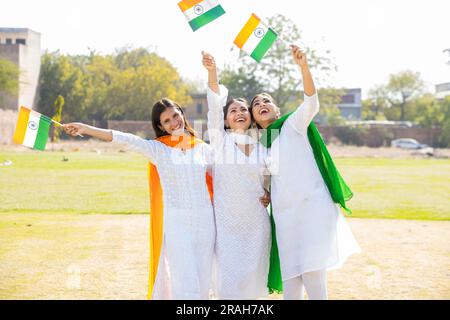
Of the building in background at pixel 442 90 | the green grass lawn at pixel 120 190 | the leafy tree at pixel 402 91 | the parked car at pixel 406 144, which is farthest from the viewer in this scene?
the leafy tree at pixel 402 91

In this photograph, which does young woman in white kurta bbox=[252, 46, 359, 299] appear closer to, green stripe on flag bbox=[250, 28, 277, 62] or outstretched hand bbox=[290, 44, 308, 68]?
outstretched hand bbox=[290, 44, 308, 68]

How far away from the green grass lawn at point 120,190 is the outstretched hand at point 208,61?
28.6 ft

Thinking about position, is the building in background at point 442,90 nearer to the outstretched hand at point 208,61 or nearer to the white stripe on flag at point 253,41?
the white stripe on flag at point 253,41

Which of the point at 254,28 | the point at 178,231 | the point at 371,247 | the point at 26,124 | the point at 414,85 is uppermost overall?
the point at 414,85

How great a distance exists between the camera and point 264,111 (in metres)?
5.00

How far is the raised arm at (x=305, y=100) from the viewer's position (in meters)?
4.74

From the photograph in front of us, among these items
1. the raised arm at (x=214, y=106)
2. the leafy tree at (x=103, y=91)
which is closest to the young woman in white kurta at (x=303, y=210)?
the raised arm at (x=214, y=106)

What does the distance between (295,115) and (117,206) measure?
997 cm

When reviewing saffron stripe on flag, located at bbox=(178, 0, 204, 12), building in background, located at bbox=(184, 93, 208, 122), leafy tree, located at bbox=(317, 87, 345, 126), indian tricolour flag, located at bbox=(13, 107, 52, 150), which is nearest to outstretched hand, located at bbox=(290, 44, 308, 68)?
saffron stripe on flag, located at bbox=(178, 0, 204, 12)

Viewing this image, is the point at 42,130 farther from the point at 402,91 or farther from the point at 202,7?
the point at 402,91

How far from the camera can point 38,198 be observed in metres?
15.4

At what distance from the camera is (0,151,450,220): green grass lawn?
14.0 m

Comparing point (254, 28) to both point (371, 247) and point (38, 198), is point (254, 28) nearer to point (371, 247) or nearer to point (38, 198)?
Result: point (371, 247)
